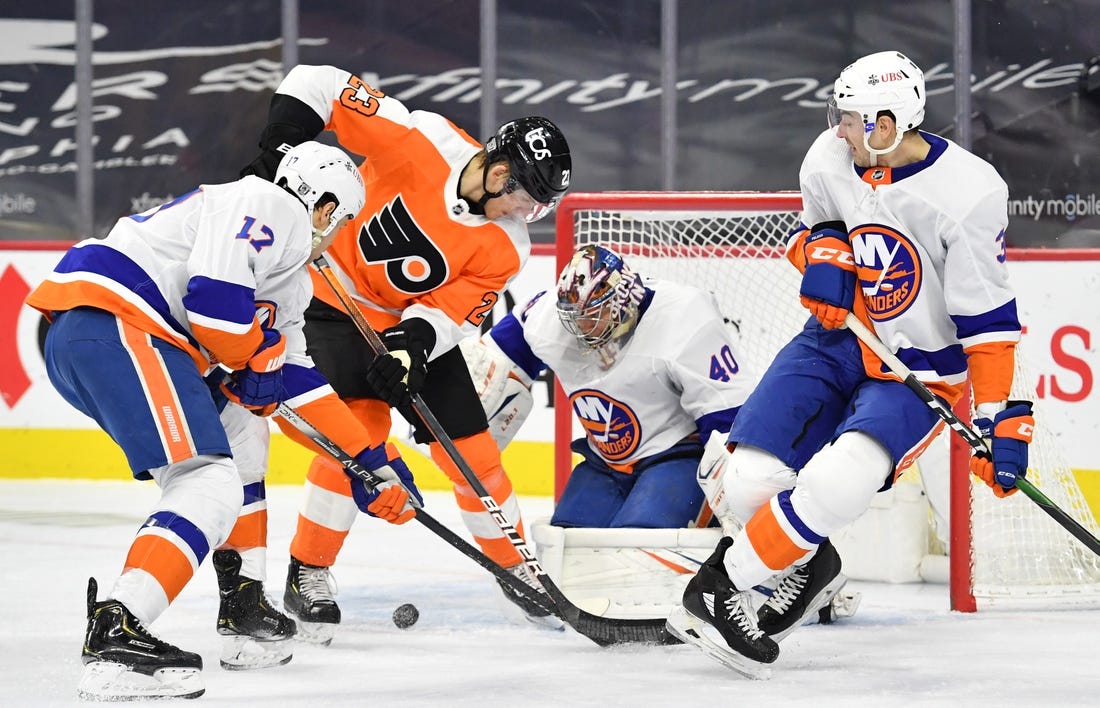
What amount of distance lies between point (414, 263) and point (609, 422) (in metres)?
0.56

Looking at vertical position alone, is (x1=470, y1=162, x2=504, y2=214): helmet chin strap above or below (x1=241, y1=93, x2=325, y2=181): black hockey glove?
below

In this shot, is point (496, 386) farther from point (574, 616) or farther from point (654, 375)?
point (574, 616)

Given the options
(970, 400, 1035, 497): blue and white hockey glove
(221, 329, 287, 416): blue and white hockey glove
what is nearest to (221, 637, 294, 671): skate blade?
(221, 329, 287, 416): blue and white hockey glove

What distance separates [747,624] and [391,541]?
193 centimetres

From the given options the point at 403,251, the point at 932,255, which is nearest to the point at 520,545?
the point at 403,251

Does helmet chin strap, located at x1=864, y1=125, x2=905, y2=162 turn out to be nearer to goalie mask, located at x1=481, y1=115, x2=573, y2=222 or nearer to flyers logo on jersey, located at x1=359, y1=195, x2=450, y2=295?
goalie mask, located at x1=481, y1=115, x2=573, y2=222

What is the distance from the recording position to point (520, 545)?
3.25 metres

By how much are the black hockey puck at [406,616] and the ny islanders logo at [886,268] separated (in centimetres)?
120

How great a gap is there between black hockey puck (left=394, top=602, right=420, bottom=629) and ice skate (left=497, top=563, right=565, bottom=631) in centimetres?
20

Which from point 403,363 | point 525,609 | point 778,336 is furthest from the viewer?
point 778,336

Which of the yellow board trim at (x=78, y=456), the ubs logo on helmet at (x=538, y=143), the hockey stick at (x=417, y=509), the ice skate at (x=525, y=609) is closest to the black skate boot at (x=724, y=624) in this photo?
the hockey stick at (x=417, y=509)

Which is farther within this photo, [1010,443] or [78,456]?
[78,456]

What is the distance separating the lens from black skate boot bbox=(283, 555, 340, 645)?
124 inches

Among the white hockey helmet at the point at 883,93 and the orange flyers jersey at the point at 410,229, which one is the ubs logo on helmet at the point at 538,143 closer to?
the orange flyers jersey at the point at 410,229
